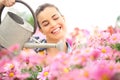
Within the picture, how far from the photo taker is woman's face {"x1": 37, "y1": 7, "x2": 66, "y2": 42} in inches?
48.1

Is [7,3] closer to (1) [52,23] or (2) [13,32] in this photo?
(2) [13,32]

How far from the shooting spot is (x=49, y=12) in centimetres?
125

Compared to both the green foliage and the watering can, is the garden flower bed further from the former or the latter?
the watering can

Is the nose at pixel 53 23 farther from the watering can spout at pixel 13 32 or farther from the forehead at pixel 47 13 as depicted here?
the watering can spout at pixel 13 32

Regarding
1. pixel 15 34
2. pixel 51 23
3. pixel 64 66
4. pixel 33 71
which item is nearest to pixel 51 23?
pixel 51 23

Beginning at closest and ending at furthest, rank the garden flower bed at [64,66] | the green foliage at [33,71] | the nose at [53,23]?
the garden flower bed at [64,66] < the green foliage at [33,71] < the nose at [53,23]

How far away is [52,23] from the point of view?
1.21 meters

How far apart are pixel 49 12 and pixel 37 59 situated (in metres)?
0.71

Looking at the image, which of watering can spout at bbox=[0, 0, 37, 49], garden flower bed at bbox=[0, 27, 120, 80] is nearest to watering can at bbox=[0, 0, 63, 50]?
watering can spout at bbox=[0, 0, 37, 49]

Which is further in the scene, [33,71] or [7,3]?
[7,3]

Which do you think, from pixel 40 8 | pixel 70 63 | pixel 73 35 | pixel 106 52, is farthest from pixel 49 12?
pixel 70 63

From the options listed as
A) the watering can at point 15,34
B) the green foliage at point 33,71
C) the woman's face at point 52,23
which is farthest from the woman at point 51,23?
the green foliage at point 33,71

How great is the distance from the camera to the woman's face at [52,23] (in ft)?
4.01

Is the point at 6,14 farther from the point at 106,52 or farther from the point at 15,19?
the point at 106,52
